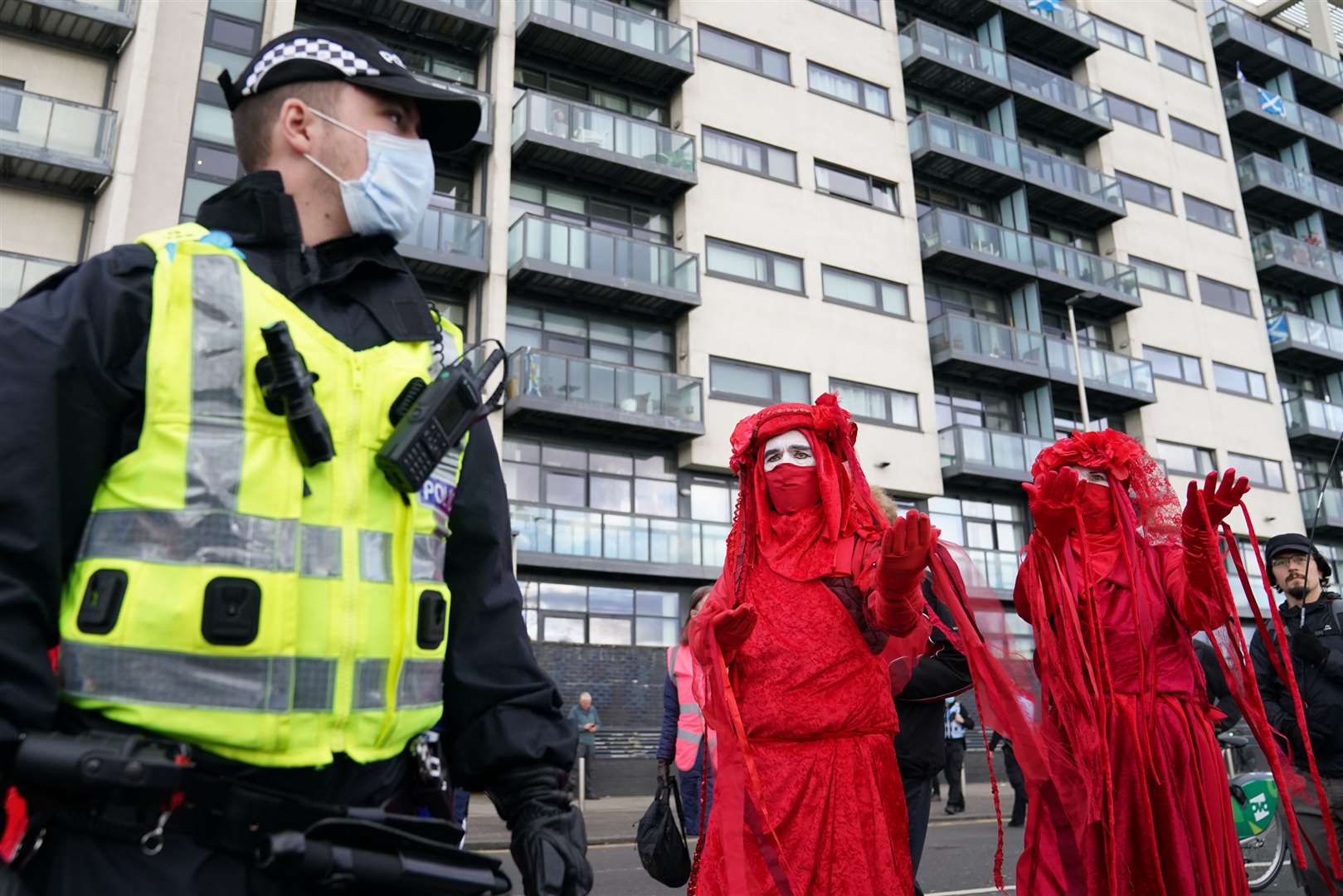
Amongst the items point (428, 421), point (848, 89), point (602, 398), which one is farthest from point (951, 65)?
point (428, 421)

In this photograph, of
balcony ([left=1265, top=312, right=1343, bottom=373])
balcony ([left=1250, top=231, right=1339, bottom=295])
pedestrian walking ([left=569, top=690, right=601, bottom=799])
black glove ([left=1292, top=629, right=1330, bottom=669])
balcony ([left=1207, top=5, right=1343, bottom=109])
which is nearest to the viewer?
black glove ([left=1292, top=629, right=1330, bottom=669])

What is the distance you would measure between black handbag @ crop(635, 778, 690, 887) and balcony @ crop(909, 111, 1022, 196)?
26.4m

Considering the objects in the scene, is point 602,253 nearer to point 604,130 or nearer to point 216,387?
point 604,130

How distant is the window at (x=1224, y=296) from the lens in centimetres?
3388

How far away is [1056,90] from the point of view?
32031mm

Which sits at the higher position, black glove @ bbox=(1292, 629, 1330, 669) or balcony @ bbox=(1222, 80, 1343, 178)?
balcony @ bbox=(1222, 80, 1343, 178)

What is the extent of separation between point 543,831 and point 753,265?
23998 millimetres

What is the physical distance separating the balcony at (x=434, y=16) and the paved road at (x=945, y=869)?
56.0ft

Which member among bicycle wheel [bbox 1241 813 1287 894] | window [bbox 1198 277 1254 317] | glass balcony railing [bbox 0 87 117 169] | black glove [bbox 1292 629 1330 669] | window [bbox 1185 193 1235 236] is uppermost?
window [bbox 1185 193 1235 236]

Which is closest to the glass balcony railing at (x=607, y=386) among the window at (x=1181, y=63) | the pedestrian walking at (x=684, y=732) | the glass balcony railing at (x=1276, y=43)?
the pedestrian walking at (x=684, y=732)

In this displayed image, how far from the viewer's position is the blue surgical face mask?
2248mm

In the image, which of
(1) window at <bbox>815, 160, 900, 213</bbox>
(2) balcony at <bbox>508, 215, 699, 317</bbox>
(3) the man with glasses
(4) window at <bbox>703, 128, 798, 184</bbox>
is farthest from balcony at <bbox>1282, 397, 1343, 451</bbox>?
(3) the man with glasses

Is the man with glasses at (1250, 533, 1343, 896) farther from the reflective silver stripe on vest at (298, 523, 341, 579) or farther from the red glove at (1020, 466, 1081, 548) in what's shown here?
the reflective silver stripe on vest at (298, 523, 341, 579)

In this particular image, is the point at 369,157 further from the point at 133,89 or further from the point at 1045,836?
the point at 133,89
